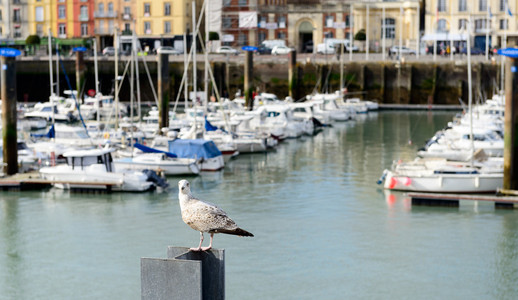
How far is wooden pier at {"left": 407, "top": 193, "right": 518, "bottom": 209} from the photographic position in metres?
28.8

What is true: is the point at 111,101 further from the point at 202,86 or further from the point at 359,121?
the point at 359,121

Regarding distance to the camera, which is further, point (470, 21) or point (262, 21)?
point (262, 21)

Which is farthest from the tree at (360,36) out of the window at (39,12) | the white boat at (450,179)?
the white boat at (450,179)

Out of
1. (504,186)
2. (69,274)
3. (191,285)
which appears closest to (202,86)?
(504,186)

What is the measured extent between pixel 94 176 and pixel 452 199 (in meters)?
12.0

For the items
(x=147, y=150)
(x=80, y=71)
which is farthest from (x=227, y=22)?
(x=147, y=150)

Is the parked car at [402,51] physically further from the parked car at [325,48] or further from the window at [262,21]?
the window at [262,21]

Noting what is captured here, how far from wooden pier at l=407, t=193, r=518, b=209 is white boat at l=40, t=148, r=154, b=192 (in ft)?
30.3

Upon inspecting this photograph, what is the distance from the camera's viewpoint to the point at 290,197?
32.8 metres

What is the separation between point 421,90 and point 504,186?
42160 mm

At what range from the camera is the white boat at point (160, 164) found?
35281 millimetres

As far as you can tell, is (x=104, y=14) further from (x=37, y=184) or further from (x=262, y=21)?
(x=37, y=184)

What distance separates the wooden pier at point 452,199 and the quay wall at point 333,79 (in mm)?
37824

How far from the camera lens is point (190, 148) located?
122 ft
